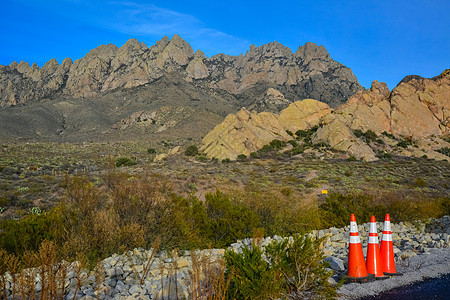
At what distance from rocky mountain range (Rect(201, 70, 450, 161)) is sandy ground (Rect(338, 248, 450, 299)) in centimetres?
3166

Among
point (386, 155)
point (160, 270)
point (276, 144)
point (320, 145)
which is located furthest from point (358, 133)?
point (160, 270)

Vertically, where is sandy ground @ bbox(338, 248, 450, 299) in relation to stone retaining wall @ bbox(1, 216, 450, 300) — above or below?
below

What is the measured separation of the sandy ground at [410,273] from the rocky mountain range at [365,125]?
31.7 metres

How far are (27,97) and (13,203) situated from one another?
14826 centimetres

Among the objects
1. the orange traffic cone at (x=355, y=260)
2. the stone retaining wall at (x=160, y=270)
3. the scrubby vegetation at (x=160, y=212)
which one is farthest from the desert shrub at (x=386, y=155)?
the orange traffic cone at (x=355, y=260)

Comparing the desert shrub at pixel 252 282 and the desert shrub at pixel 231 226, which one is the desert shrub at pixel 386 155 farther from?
the desert shrub at pixel 252 282

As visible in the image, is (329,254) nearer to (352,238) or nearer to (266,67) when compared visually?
(352,238)

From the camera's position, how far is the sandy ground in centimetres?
596

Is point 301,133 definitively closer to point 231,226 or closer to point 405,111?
point 405,111

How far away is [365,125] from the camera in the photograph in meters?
51.6

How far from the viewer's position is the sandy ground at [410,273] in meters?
5.96

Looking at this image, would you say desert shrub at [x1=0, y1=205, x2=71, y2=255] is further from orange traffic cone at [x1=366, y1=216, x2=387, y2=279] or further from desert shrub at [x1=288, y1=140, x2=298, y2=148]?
desert shrub at [x1=288, y1=140, x2=298, y2=148]

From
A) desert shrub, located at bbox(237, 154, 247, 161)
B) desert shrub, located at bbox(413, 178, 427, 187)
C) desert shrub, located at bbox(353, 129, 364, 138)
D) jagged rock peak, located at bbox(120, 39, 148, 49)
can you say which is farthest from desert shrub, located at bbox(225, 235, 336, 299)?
jagged rock peak, located at bbox(120, 39, 148, 49)

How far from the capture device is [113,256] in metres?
6.82
